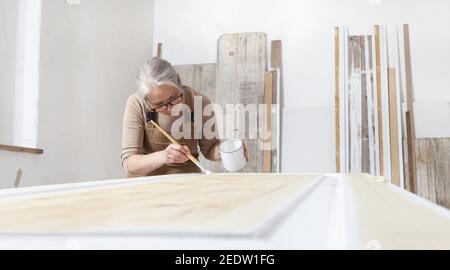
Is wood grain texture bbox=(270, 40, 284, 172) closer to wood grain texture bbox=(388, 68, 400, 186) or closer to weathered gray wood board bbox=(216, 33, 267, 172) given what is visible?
weathered gray wood board bbox=(216, 33, 267, 172)

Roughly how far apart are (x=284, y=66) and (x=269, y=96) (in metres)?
0.38

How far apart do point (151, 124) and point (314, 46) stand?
87.2 inches

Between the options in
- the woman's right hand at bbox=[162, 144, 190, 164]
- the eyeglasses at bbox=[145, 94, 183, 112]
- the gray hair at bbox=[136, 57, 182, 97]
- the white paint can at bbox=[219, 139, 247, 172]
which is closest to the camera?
the white paint can at bbox=[219, 139, 247, 172]

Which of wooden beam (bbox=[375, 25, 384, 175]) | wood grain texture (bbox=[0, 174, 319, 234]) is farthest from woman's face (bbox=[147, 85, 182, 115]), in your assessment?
wooden beam (bbox=[375, 25, 384, 175])

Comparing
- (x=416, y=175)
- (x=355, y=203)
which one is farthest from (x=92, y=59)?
(x=355, y=203)

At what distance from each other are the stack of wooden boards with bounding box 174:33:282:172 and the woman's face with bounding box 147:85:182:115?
1.62m

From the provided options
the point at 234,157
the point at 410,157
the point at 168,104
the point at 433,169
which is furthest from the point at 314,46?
the point at 234,157

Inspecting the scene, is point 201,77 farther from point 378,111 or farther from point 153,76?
point 153,76

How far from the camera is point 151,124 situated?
2277 millimetres

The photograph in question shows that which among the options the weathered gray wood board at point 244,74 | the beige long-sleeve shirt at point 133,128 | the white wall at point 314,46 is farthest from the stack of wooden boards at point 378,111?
the beige long-sleeve shirt at point 133,128

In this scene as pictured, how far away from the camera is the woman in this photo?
6.73 ft

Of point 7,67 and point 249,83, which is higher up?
point 249,83

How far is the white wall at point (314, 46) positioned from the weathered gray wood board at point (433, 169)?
13cm

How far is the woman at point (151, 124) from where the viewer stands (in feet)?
6.73
